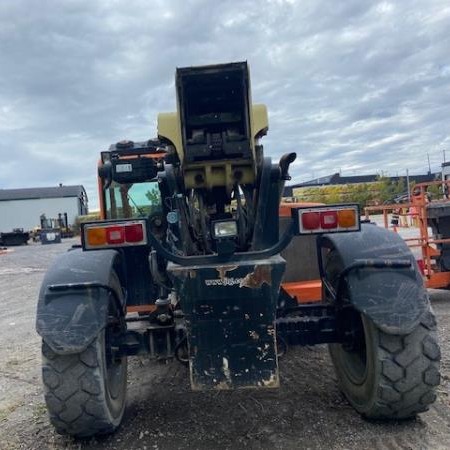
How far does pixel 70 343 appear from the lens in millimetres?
3207

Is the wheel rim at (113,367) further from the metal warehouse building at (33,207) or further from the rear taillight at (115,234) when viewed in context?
the metal warehouse building at (33,207)

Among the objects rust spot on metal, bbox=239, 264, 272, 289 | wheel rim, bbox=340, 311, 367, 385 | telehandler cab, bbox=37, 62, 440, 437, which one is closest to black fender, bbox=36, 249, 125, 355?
telehandler cab, bbox=37, 62, 440, 437

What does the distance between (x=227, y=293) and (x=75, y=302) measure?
976mm

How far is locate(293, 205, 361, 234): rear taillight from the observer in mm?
3334

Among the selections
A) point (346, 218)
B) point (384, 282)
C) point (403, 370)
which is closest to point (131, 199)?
point (346, 218)

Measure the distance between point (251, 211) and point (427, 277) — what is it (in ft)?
17.2

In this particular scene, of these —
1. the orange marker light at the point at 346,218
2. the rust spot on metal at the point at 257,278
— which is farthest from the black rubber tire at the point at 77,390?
the orange marker light at the point at 346,218

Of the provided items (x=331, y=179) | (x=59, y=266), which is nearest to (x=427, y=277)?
(x=59, y=266)

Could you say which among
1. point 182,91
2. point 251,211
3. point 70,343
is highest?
point 182,91

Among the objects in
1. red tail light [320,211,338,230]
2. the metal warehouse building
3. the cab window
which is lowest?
red tail light [320,211,338,230]

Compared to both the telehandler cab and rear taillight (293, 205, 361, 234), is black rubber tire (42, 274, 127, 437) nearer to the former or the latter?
the telehandler cab

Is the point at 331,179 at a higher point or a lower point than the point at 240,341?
higher

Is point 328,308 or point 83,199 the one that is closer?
point 328,308

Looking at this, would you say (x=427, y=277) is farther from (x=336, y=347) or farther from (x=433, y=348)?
(x=433, y=348)
